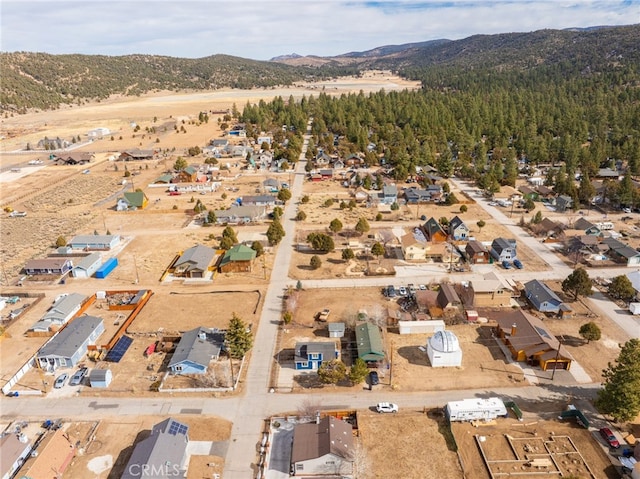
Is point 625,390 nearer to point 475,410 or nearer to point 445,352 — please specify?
point 475,410

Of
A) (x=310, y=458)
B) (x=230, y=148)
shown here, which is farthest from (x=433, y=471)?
(x=230, y=148)

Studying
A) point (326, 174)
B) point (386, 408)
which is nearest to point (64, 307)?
point (386, 408)

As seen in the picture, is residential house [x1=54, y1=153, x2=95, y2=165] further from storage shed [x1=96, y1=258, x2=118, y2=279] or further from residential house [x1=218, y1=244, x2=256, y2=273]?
residential house [x1=218, y1=244, x2=256, y2=273]

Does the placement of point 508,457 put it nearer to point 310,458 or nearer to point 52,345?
point 310,458

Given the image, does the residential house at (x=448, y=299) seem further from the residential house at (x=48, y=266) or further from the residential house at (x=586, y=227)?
the residential house at (x=48, y=266)
